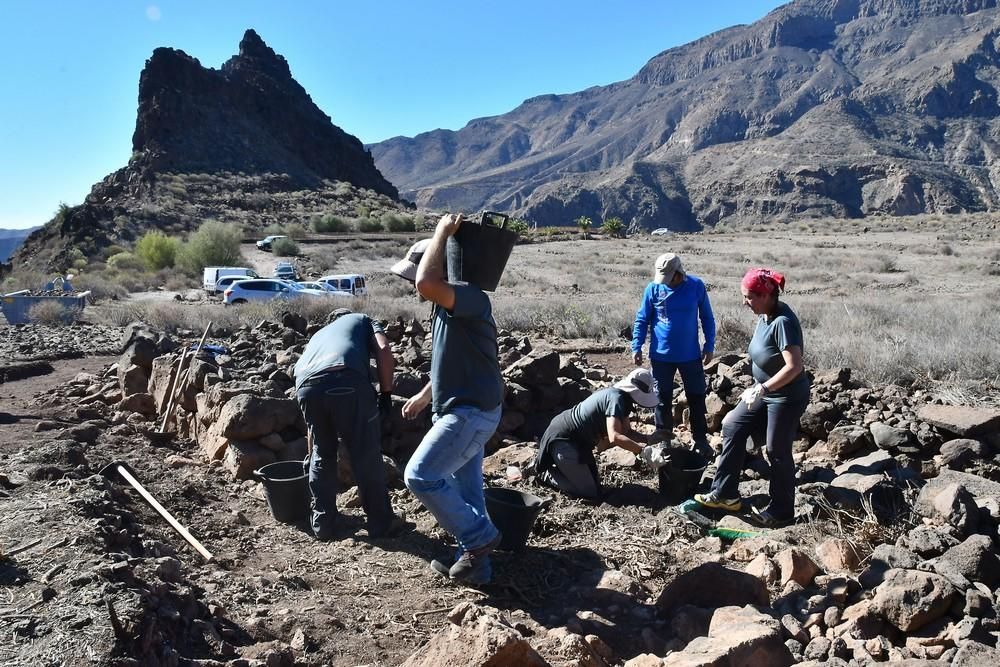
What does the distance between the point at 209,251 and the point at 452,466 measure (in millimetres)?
38261

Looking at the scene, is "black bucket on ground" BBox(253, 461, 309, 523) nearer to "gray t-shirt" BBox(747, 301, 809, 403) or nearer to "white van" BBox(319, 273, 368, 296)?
"gray t-shirt" BBox(747, 301, 809, 403)

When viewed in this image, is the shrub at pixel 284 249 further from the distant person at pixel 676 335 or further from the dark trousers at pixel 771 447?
the dark trousers at pixel 771 447

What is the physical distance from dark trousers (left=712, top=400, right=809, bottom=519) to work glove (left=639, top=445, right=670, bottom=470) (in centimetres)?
45

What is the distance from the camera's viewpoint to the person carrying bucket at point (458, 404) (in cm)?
374

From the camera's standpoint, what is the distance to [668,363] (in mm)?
6297

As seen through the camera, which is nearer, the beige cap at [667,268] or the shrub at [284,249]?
the beige cap at [667,268]

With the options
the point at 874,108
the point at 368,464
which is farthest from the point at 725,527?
the point at 874,108

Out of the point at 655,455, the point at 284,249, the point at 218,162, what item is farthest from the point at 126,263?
the point at 655,455

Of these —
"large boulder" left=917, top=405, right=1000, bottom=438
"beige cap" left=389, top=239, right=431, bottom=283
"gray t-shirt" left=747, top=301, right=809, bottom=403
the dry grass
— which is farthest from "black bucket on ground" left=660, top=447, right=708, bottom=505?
the dry grass

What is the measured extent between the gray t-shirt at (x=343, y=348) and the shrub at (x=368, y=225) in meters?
53.5

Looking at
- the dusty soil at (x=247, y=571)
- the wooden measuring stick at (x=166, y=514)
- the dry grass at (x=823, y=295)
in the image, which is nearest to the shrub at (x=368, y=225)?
the dry grass at (x=823, y=295)

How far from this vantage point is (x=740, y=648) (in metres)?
3.00

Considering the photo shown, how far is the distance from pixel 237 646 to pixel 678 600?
2.18 metres

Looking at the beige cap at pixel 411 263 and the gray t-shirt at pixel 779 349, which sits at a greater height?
the beige cap at pixel 411 263
